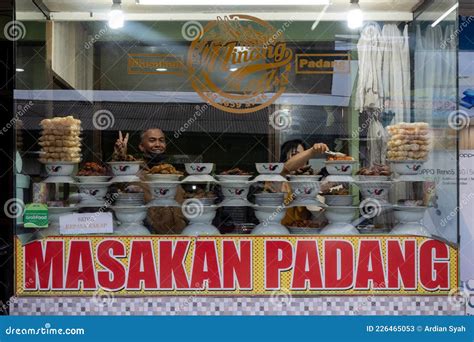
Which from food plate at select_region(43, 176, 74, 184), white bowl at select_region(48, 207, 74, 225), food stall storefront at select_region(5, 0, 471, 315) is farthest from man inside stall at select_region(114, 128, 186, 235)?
white bowl at select_region(48, 207, 74, 225)

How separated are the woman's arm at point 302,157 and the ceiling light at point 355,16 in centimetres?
85

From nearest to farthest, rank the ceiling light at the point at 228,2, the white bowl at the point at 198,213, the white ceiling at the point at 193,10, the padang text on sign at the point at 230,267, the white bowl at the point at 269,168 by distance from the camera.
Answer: the padang text on sign at the point at 230,267
the white bowl at the point at 198,213
the white bowl at the point at 269,168
the ceiling light at the point at 228,2
the white ceiling at the point at 193,10

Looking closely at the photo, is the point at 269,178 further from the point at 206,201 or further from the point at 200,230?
the point at 200,230

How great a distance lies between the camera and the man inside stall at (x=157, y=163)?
3281 mm

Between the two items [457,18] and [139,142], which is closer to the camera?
[457,18]

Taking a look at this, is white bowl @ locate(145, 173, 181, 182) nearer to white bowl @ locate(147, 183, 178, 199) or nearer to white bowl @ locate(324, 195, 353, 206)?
white bowl @ locate(147, 183, 178, 199)

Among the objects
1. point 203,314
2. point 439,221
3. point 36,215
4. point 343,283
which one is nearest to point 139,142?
point 36,215

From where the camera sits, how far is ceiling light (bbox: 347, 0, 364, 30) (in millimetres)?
3836

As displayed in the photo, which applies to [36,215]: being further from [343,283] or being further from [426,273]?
[426,273]

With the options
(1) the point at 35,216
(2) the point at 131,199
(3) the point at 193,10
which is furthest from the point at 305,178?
(1) the point at 35,216

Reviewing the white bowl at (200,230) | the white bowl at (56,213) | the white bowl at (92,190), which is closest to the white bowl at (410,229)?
the white bowl at (200,230)

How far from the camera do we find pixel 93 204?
3.33 meters

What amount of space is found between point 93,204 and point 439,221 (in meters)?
1.98

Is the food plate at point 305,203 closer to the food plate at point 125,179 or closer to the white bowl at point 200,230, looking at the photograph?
the white bowl at point 200,230
